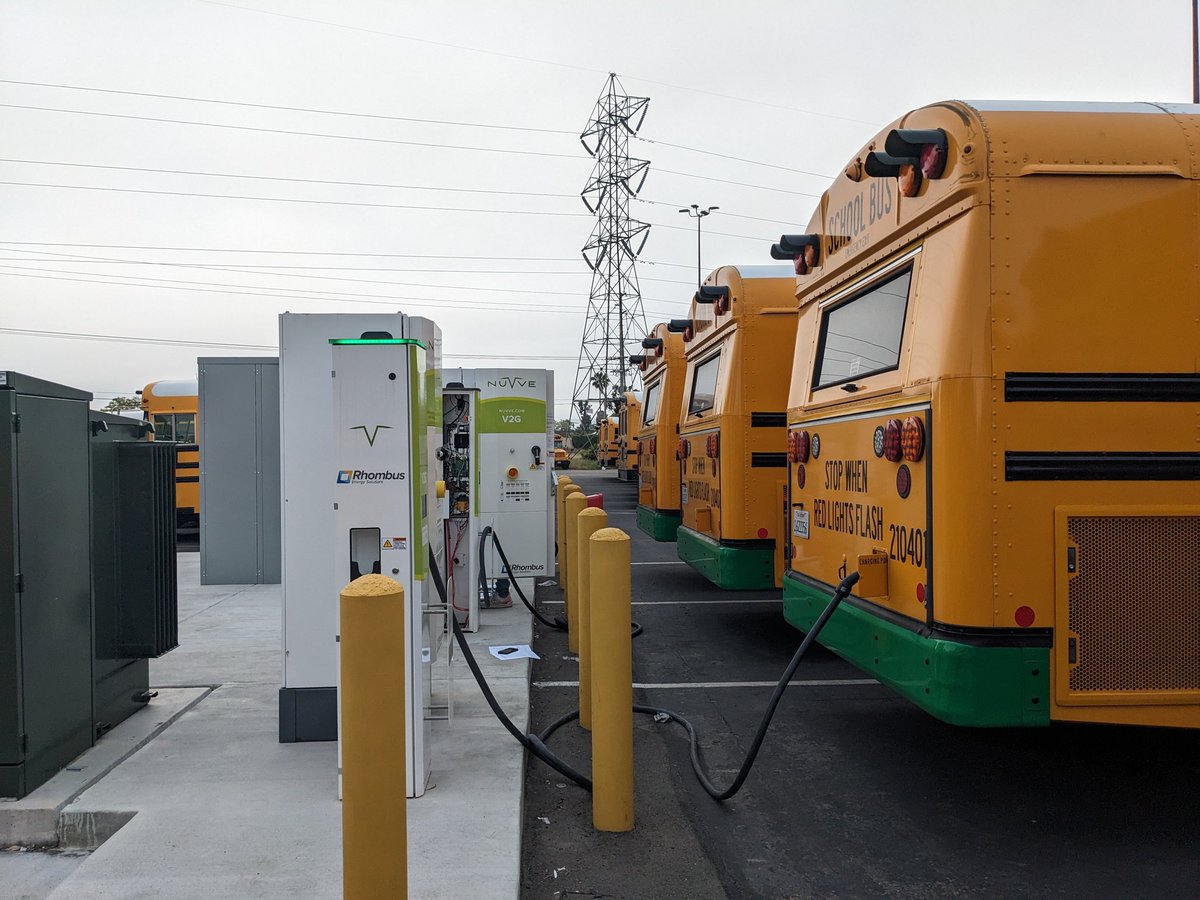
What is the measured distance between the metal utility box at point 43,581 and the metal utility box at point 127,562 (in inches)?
6.6

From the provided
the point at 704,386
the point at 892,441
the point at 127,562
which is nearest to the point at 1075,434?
the point at 892,441

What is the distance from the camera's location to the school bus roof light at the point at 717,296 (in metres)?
7.89

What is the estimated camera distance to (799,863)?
3.96m

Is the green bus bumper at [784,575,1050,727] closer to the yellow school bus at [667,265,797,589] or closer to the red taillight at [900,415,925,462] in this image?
the red taillight at [900,415,925,462]

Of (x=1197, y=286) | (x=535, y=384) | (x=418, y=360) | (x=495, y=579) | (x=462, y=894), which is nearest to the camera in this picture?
(x=462, y=894)

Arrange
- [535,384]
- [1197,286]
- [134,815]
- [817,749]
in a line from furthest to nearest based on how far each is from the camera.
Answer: [535,384] < [817,749] < [134,815] < [1197,286]

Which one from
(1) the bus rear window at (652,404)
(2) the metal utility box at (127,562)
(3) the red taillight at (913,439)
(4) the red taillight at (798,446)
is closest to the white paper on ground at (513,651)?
(2) the metal utility box at (127,562)

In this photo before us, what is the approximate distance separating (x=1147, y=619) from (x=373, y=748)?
3.07m

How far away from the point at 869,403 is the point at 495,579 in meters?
5.33

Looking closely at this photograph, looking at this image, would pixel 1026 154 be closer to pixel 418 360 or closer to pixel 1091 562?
pixel 1091 562

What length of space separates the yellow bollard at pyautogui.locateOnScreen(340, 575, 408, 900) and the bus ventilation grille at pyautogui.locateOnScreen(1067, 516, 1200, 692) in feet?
8.92

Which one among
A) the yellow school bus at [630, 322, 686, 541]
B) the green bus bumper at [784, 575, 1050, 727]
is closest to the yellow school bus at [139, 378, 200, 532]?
the yellow school bus at [630, 322, 686, 541]

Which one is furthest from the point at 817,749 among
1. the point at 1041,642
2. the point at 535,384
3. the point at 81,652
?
the point at 535,384

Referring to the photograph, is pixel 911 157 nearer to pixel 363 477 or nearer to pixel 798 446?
pixel 798 446
